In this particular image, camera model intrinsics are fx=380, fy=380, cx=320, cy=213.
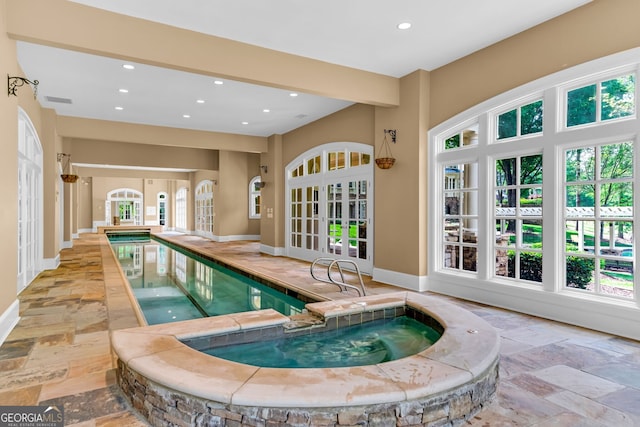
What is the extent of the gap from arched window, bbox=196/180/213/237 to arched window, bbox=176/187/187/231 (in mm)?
2986

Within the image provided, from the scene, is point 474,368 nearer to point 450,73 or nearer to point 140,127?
point 450,73

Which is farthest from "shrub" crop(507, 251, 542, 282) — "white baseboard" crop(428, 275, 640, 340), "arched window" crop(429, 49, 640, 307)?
"white baseboard" crop(428, 275, 640, 340)

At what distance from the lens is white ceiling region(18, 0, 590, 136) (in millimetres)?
3867

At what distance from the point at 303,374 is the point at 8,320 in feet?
10.7

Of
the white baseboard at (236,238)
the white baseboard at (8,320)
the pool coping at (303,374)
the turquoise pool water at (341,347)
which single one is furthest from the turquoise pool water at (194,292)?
the white baseboard at (236,238)

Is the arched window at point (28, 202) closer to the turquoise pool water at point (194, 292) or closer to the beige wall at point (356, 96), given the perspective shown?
the beige wall at point (356, 96)

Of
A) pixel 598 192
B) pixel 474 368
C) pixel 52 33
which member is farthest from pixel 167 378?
pixel 598 192

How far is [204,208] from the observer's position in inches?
640

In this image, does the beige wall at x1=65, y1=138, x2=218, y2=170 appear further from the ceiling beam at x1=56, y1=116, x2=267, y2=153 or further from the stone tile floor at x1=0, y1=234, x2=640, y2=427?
the stone tile floor at x1=0, y1=234, x2=640, y2=427

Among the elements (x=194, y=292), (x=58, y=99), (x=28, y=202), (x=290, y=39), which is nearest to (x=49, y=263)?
(x=28, y=202)

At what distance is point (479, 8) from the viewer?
3900mm

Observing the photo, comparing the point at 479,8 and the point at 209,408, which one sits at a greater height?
the point at 479,8

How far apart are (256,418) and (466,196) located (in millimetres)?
4324

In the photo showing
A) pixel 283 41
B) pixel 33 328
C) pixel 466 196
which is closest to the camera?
pixel 33 328
